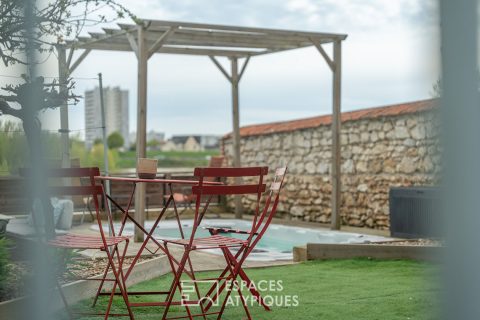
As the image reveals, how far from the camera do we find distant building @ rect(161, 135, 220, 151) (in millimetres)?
25531

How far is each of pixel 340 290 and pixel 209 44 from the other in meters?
6.22

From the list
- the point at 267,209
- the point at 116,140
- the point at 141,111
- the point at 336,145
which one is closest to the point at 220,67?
the point at 336,145

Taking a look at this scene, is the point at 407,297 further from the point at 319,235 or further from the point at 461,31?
the point at 319,235

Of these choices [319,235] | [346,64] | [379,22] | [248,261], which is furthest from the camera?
[379,22]

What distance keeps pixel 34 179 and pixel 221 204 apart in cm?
1066

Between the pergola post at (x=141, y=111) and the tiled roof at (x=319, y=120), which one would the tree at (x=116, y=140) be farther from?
the pergola post at (x=141, y=111)

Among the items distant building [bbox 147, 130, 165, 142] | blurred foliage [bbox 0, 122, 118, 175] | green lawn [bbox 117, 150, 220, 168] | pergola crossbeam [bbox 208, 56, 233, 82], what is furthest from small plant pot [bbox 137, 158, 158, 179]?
distant building [bbox 147, 130, 165, 142]

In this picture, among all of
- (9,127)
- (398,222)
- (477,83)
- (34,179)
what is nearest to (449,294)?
(477,83)

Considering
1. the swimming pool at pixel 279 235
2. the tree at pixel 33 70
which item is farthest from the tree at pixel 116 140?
the tree at pixel 33 70

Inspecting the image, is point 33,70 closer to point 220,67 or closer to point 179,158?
point 220,67

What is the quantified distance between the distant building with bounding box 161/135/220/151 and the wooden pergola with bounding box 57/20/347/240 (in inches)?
527

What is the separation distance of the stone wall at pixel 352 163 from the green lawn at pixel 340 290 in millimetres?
2473

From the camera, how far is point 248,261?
6.60m

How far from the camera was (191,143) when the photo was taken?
26672 millimetres
